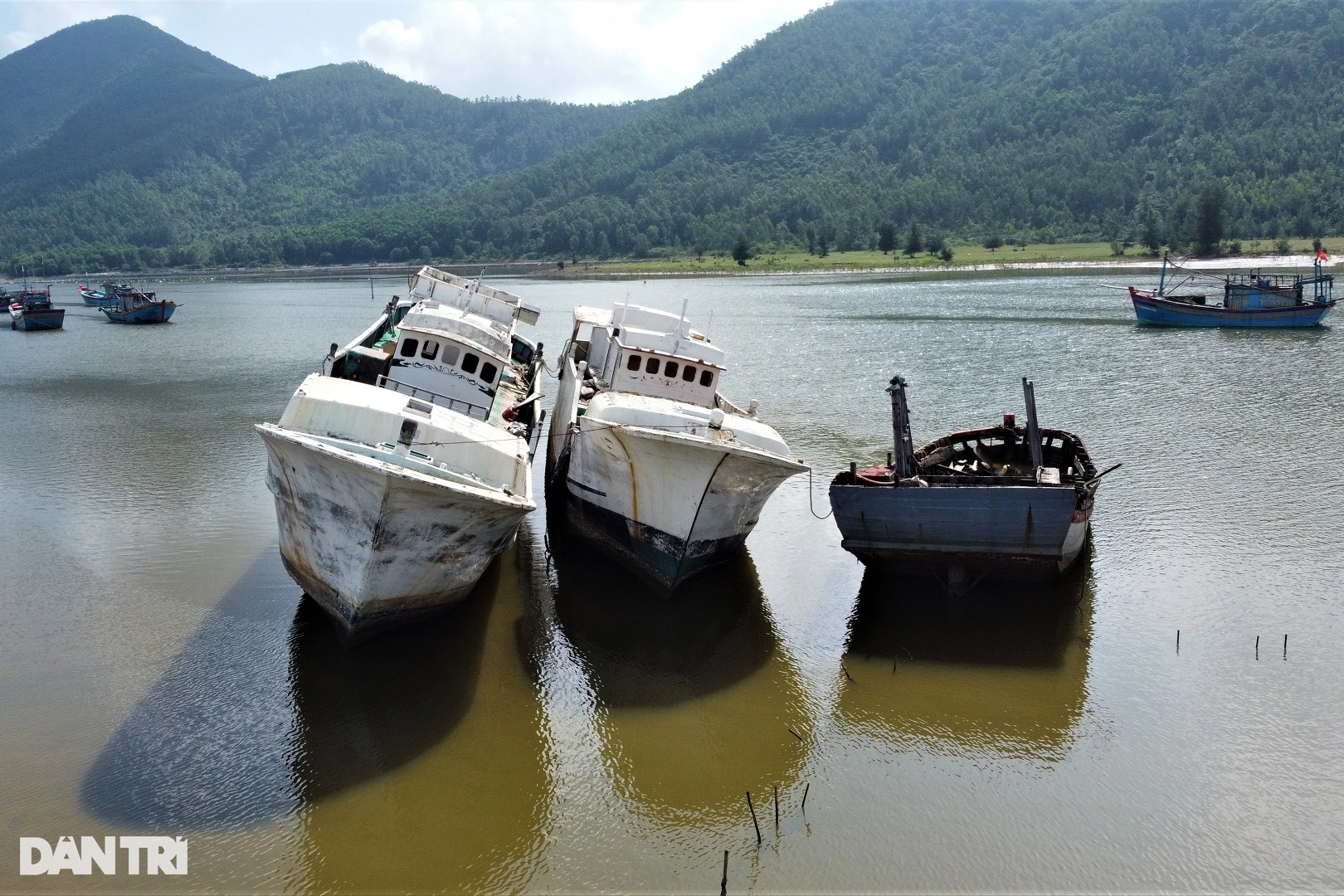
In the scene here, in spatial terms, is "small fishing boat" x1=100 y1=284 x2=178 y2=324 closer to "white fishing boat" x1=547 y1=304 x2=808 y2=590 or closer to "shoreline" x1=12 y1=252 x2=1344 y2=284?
"shoreline" x1=12 y1=252 x2=1344 y2=284

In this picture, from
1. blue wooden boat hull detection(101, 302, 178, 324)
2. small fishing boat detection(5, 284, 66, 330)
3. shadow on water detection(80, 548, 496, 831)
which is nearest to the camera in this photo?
shadow on water detection(80, 548, 496, 831)

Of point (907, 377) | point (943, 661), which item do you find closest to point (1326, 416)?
point (907, 377)

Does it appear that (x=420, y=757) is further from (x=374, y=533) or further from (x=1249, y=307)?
(x=1249, y=307)

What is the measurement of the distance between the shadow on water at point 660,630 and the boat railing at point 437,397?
12.1 feet

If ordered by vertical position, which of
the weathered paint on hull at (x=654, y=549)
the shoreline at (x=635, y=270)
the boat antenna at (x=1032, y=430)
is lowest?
the weathered paint on hull at (x=654, y=549)

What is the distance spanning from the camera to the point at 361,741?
13961mm

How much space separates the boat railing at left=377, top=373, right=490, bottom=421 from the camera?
2166cm

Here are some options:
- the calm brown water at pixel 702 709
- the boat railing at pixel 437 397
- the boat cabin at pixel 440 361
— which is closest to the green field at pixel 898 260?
the calm brown water at pixel 702 709

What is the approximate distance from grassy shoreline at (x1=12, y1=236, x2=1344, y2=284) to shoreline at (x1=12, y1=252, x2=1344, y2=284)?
0.38 ft

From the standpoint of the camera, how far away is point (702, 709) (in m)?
15.0

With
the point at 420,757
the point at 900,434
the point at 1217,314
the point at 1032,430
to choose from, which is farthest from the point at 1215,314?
the point at 420,757

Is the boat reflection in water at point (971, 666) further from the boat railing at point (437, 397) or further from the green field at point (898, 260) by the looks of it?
the green field at point (898, 260)

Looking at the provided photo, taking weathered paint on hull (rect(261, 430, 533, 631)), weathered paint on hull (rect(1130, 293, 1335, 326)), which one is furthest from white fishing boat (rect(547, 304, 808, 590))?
weathered paint on hull (rect(1130, 293, 1335, 326))

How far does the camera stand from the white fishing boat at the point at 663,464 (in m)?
18.4
